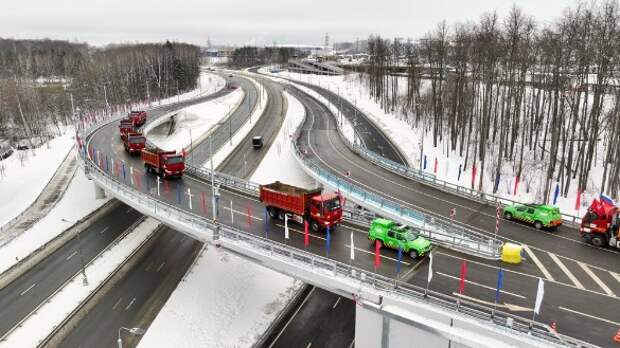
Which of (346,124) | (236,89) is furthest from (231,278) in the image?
(236,89)

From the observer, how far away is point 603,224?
31.3m

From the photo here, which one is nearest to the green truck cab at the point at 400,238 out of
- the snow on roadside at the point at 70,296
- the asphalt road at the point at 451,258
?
the asphalt road at the point at 451,258

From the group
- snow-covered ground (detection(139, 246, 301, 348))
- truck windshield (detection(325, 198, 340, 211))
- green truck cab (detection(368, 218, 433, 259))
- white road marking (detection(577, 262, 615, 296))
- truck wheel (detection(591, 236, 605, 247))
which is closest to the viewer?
white road marking (detection(577, 262, 615, 296))

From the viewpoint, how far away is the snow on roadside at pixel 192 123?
309 feet

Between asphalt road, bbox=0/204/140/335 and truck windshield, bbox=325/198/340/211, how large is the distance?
2613 centimetres

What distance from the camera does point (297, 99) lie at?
461 feet

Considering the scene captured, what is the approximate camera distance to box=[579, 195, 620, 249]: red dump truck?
3112 cm

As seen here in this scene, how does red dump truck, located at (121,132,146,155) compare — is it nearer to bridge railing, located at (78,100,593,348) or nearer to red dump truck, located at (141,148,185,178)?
red dump truck, located at (141,148,185,178)

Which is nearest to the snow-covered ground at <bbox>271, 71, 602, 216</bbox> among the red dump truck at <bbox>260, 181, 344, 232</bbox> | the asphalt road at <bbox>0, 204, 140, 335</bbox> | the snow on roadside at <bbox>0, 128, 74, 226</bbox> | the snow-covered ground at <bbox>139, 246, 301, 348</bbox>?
the red dump truck at <bbox>260, 181, 344, 232</bbox>

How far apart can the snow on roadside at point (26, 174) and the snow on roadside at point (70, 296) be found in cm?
2309

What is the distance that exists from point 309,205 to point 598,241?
21017 mm

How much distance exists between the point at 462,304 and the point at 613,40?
37273 millimetres

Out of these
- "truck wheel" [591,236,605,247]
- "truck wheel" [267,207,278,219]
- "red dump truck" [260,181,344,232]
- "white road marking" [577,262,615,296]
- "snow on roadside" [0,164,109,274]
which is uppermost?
"red dump truck" [260,181,344,232]

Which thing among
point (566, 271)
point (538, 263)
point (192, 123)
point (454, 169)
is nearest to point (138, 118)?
point (192, 123)
